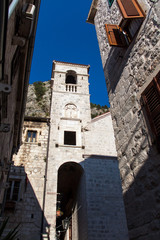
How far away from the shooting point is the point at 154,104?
3.87 metres

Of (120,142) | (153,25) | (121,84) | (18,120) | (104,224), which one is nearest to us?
(153,25)

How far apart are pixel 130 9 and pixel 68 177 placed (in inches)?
563

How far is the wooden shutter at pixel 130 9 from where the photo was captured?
4836 mm

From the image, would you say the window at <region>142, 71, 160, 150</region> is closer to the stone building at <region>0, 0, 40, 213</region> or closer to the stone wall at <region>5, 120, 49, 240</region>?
the stone building at <region>0, 0, 40, 213</region>

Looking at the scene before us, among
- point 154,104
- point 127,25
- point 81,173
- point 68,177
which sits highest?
point 68,177

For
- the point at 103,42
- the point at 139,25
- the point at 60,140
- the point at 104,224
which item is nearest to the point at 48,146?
the point at 60,140

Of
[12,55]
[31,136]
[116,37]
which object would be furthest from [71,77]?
[12,55]

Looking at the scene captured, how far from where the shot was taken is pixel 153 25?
4316mm

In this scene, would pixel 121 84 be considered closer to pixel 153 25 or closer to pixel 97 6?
pixel 153 25

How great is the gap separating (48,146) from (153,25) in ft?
39.9

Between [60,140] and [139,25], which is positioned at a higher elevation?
[60,140]

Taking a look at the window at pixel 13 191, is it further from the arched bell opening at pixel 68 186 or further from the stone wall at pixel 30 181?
the arched bell opening at pixel 68 186

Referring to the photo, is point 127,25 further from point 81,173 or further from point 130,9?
point 81,173

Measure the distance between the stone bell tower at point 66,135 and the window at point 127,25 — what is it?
10.4 m
